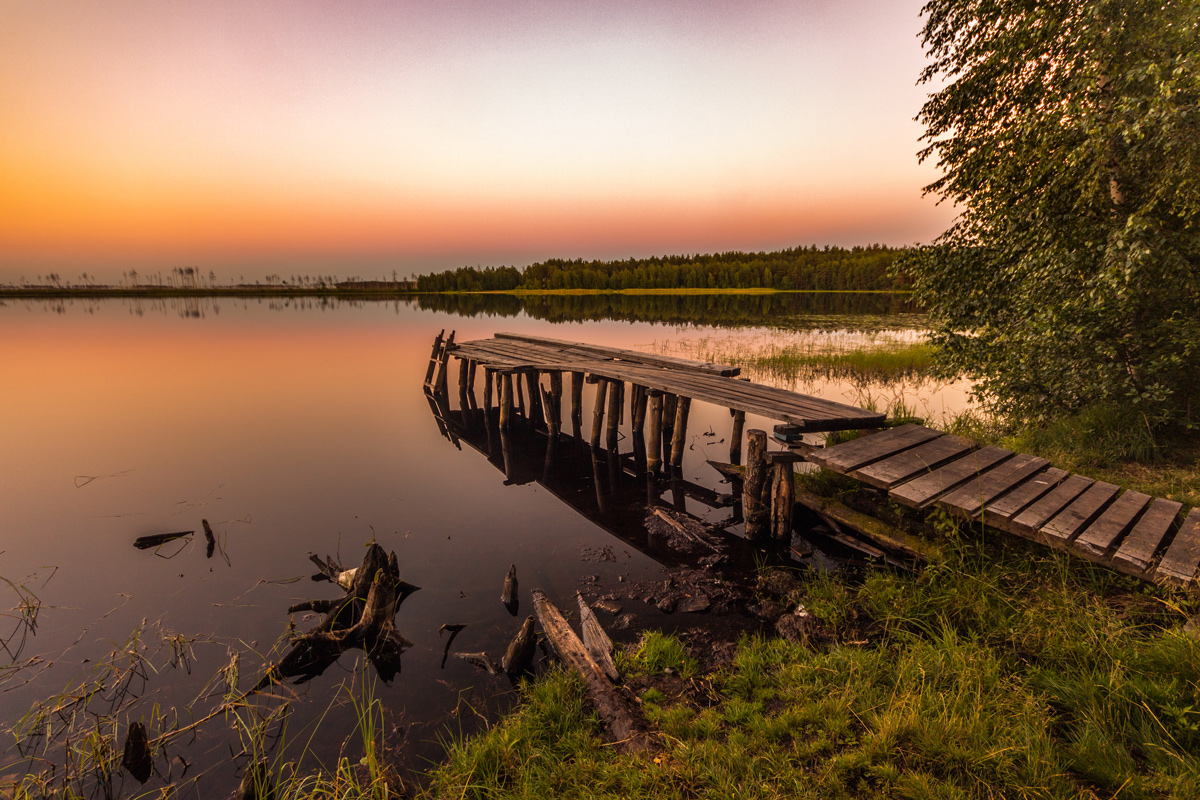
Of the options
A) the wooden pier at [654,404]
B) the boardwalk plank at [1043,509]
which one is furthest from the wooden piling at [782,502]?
the boardwalk plank at [1043,509]

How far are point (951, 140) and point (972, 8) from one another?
198cm

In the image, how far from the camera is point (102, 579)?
245 inches

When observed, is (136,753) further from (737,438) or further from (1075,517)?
(737,438)

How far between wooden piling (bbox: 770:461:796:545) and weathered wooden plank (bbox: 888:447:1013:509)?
58.7 inches

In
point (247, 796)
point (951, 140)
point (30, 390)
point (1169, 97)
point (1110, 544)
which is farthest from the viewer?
point (30, 390)

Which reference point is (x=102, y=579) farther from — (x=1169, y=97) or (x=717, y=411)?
(x=1169, y=97)


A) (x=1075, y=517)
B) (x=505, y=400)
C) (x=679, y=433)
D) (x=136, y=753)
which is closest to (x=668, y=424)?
(x=679, y=433)

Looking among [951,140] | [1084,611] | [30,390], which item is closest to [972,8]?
[951,140]

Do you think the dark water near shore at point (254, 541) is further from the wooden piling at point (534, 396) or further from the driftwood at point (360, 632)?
the wooden piling at point (534, 396)

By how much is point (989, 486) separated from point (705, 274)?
99.5 metres

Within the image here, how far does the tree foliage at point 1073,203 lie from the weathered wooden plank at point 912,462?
6.93 ft

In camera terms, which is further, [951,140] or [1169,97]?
[951,140]

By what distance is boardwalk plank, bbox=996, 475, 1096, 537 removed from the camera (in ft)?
14.0

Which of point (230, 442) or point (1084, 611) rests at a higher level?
Answer: point (1084, 611)
